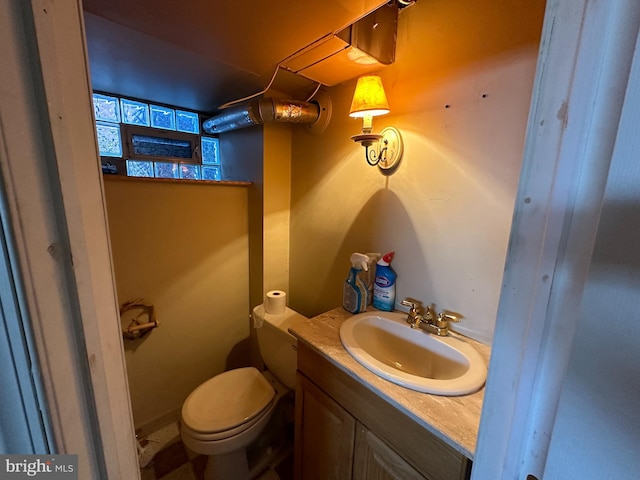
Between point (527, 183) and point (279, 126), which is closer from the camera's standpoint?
point (527, 183)

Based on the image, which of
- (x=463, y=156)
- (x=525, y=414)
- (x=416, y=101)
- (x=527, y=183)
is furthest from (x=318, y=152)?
(x=525, y=414)

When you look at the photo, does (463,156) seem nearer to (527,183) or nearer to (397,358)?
(527,183)

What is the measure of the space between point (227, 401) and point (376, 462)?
770mm

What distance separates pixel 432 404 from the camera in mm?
666

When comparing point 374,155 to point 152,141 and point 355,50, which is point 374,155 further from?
point 152,141

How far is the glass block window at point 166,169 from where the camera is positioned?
1.76 meters

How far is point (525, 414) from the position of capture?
0.33 metres

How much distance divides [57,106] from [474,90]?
101 centimetres

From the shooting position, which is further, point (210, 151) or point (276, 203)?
point (210, 151)

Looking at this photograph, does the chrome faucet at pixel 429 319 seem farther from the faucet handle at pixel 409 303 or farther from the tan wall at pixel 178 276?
the tan wall at pixel 178 276

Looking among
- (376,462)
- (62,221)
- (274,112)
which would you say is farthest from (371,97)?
(376,462)

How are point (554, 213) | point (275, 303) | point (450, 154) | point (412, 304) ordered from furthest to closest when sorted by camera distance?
point (275, 303) < point (412, 304) < point (450, 154) < point (554, 213)

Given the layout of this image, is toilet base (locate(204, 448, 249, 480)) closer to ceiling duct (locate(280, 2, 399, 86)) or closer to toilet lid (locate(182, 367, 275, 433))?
toilet lid (locate(182, 367, 275, 433))

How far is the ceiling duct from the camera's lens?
0.90 metres
